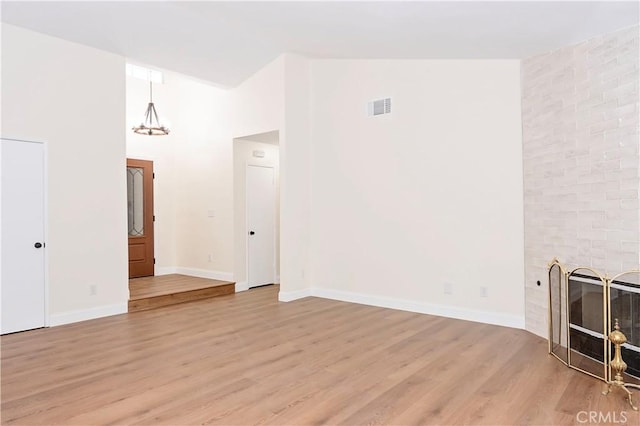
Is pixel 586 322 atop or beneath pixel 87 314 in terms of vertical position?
atop

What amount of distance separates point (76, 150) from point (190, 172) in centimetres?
274

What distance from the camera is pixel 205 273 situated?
7.65m

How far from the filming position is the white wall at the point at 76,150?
15.6 ft

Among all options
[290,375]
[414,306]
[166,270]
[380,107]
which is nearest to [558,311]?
[414,306]

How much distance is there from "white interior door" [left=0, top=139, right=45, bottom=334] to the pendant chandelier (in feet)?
6.86

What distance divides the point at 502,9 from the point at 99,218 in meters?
5.08

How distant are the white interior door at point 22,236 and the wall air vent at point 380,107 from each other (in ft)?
13.9

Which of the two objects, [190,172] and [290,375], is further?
[190,172]

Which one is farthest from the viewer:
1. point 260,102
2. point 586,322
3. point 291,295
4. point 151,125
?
point 151,125

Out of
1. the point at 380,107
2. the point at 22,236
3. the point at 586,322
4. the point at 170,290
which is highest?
the point at 380,107

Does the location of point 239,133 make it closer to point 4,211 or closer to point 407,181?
point 407,181

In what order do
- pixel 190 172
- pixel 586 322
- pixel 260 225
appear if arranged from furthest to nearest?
pixel 190 172, pixel 260 225, pixel 586 322

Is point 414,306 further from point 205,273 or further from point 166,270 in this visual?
point 166,270

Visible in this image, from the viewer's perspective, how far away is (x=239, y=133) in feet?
22.9
